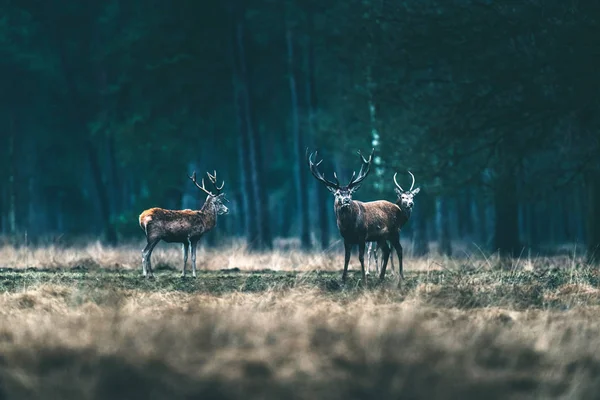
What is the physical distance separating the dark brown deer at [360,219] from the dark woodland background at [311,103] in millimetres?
5490

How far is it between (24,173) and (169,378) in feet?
153

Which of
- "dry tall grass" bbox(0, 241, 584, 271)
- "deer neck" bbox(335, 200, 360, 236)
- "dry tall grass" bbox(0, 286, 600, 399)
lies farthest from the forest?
"deer neck" bbox(335, 200, 360, 236)

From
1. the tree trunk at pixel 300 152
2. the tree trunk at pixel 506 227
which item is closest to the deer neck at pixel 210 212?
the tree trunk at pixel 506 227

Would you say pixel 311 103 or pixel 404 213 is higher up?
pixel 311 103

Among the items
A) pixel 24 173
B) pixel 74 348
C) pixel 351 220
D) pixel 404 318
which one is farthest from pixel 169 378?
pixel 24 173

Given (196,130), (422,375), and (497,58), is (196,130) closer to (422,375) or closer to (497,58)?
(497,58)

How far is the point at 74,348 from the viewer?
28.8ft

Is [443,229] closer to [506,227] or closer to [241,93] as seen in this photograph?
[506,227]

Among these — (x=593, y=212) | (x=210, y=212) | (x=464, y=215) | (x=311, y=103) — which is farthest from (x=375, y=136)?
(x=464, y=215)

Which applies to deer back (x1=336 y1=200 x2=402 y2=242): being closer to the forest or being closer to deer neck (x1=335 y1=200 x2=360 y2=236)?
deer neck (x1=335 y1=200 x2=360 y2=236)

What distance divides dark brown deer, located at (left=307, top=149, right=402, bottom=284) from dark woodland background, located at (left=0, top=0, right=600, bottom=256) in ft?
18.0

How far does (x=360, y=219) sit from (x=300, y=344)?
7.10 meters

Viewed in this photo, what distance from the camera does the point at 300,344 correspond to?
29.1ft

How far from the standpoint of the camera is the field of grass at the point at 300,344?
305 inches
